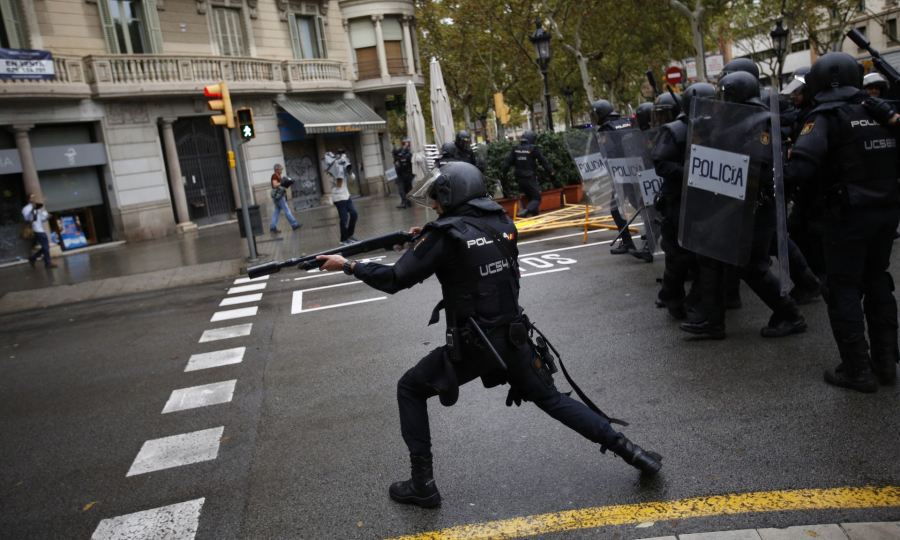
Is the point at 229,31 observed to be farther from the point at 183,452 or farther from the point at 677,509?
the point at 677,509

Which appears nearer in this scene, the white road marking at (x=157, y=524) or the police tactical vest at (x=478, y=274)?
the police tactical vest at (x=478, y=274)

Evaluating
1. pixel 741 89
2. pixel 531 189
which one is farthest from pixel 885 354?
pixel 531 189

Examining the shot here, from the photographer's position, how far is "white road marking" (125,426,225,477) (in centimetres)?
477

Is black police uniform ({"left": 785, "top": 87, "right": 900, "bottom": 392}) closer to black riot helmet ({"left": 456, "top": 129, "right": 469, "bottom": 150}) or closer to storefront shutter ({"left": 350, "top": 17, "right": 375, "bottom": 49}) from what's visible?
black riot helmet ({"left": 456, "top": 129, "right": 469, "bottom": 150})

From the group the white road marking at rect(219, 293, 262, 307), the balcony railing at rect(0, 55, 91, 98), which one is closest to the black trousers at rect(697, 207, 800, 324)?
the white road marking at rect(219, 293, 262, 307)

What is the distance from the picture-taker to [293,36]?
90.1 feet

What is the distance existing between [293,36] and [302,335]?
22.0 metres

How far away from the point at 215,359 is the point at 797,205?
560 cm

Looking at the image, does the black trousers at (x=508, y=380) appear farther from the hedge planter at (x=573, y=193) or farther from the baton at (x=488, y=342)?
the hedge planter at (x=573, y=193)

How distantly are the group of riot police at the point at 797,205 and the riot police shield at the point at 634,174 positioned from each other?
105cm

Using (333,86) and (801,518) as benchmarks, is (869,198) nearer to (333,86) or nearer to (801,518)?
(801,518)

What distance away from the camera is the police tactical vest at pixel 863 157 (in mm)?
4438

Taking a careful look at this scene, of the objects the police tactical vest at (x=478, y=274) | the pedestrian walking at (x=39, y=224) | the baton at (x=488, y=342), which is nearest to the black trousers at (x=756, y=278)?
the police tactical vest at (x=478, y=274)

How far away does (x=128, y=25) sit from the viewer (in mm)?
22031
